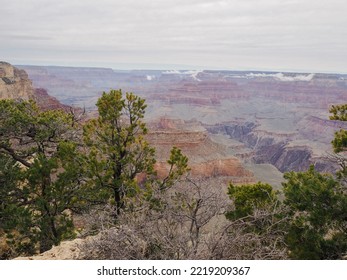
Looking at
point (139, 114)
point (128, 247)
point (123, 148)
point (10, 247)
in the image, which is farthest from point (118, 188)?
point (128, 247)

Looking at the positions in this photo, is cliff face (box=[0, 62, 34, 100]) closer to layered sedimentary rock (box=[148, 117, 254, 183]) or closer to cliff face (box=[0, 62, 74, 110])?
cliff face (box=[0, 62, 74, 110])

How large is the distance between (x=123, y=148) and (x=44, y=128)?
12.4 feet

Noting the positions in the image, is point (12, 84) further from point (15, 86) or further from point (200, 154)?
point (200, 154)

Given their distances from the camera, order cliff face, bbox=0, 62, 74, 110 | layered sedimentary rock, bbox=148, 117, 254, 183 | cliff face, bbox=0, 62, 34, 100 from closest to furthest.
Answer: layered sedimentary rock, bbox=148, 117, 254, 183 < cliff face, bbox=0, 62, 34, 100 < cliff face, bbox=0, 62, 74, 110

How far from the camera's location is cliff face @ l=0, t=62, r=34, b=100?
73.6 m

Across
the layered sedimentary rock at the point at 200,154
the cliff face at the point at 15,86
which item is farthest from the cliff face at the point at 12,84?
the layered sedimentary rock at the point at 200,154

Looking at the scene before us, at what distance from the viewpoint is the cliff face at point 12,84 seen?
73.6 meters

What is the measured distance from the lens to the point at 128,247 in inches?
318

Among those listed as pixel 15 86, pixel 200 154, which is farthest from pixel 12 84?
pixel 200 154

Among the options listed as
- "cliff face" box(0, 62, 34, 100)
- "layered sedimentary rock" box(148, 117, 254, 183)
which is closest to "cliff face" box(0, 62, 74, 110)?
"cliff face" box(0, 62, 34, 100)

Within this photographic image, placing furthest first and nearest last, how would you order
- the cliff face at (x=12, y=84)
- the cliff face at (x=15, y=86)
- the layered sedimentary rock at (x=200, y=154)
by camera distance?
the cliff face at (x=15, y=86), the cliff face at (x=12, y=84), the layered sedimentary rock at (x=200, y=154)


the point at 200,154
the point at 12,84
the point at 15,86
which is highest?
the point at 12,84

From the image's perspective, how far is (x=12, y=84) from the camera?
254 ft

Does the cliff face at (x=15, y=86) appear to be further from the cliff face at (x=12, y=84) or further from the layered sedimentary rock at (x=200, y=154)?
the layered sedimentary rock at (x=200, y=154)
